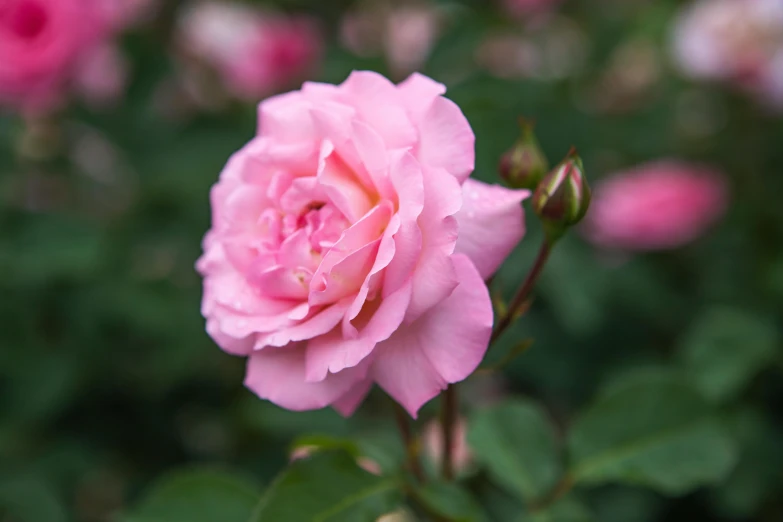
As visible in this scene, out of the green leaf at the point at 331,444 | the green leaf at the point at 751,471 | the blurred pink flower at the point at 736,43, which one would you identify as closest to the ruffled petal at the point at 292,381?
the green leaf at the point at 331,444

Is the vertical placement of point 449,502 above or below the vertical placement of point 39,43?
below

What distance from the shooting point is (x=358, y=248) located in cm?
58

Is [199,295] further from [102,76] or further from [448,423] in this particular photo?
[448,423]

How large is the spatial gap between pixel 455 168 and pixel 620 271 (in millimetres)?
1015

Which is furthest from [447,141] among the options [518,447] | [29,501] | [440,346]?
[29,501]

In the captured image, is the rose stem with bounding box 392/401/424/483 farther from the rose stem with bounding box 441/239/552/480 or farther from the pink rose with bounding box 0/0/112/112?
the pink rose with bounding box 0/0/112/112

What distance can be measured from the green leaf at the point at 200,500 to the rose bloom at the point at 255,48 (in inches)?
49.7

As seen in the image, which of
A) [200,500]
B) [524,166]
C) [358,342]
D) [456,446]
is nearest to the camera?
[358,342]

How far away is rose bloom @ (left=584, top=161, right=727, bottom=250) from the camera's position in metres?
1.58

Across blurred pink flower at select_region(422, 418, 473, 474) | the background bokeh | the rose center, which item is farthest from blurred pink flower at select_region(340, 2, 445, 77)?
blurred pink flower at select_region(422, 418, 473, 474)

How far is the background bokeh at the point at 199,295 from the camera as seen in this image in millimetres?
1213

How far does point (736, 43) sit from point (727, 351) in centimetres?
84

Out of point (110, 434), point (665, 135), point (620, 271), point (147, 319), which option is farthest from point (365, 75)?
point (665, 135)

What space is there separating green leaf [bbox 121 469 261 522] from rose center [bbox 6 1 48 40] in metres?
0.99
